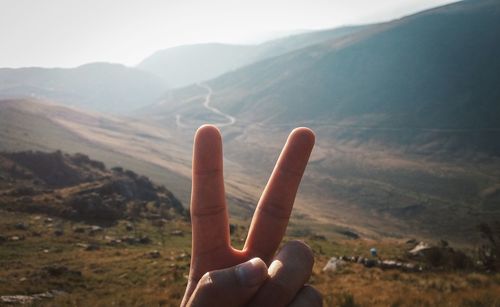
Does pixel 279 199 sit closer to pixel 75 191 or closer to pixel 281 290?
pixel 281 290

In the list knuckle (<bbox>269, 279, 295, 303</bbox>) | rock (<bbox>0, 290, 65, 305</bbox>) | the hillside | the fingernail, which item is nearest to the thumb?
the fingernail

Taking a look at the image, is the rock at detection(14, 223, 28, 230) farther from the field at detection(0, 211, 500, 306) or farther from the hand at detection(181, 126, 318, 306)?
the hand at detection(181, 126, 318, 306)

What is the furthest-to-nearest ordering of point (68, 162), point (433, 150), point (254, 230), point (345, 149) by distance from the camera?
point (345, 149), point (433, 150), point (68, 162), point (254, 230)

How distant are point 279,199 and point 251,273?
3.77 ft

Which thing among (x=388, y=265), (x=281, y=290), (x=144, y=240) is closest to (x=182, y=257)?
(x=144, y=240)

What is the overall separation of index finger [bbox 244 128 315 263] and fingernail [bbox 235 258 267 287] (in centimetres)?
89

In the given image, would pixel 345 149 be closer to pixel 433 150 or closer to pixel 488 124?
pixel 433 150

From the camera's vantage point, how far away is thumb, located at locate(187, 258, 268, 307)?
9.36 ft

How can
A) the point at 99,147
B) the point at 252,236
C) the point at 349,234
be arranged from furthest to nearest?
the point at 99,147 → the point at 349,234 → the point at 252,236

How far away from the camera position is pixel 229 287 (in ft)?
9.39

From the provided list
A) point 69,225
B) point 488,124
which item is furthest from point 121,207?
point 488,124

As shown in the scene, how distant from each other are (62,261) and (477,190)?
4966 inches

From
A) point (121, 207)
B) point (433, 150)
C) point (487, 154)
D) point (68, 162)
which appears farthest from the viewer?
point (433, 150)

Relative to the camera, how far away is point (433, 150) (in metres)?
163
